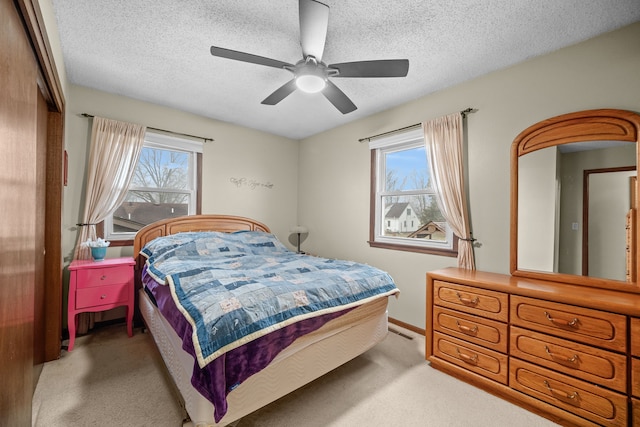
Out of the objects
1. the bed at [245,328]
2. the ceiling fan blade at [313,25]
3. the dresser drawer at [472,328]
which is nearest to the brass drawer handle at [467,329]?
the dresser drawer at [472,328]

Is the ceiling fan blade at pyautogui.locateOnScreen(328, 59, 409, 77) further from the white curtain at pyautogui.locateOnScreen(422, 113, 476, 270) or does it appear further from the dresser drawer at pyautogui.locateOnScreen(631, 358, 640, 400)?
the dresser drawer at pyautogui.locateOnScreen(631, 358, 640, 400)

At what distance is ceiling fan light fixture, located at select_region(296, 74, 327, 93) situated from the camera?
196 cm

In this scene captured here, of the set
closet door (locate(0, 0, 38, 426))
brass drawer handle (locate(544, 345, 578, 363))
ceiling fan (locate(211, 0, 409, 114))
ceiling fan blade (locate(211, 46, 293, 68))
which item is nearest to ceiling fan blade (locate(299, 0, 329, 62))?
ceiling fan (locate(211, 0, 409, 114))

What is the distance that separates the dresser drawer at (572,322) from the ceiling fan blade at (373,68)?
181 cm

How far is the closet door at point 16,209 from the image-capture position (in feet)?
3.34

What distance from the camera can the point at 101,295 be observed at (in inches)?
102

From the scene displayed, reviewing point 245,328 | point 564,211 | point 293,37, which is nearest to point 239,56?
point 293,37

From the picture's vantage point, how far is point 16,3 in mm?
1144

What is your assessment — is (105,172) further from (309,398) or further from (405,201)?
(405,201)

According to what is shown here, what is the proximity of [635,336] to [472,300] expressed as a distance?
832 millimetres

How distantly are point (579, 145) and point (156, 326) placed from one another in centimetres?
366

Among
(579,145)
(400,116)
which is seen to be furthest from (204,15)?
(579,145)

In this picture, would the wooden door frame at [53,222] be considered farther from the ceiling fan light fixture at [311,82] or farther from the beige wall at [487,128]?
the beige wall at [487,128]

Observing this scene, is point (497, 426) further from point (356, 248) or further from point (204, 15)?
point (204, 15)
